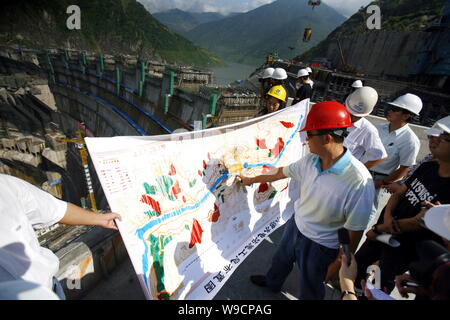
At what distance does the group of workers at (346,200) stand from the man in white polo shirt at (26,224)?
1.83 m

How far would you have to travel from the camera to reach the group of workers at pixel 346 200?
1.79 m

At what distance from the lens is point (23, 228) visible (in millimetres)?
1377

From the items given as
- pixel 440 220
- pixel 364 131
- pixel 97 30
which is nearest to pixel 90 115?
pixel 364 131

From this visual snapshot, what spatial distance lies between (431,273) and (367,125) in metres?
2.38

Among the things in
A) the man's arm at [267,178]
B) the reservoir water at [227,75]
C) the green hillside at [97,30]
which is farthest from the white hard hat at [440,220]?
the green hillside at [97,30]

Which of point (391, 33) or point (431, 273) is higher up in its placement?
point (391, 33)

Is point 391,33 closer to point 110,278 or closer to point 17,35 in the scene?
point 110,278

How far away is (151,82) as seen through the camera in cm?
1805

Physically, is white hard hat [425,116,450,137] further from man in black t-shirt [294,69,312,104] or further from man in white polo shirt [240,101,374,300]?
man in black t-shirt [294,69,312,104]

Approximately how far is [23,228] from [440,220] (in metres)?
2.73

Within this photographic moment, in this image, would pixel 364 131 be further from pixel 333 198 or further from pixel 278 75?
pixel 278 75

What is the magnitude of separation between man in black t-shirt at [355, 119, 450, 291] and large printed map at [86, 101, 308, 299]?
135 centimetres
